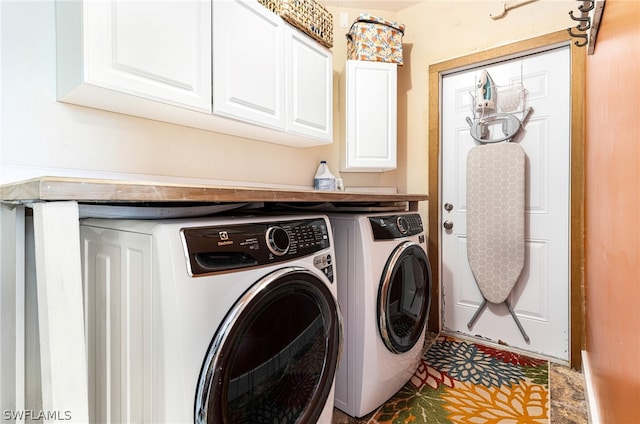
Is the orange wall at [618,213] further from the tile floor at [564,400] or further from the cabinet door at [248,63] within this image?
the cabinet door at [248,63]

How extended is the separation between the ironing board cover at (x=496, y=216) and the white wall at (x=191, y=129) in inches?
16.3

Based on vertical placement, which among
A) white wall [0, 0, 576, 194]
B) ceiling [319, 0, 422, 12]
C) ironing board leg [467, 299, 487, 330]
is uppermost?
ceiling [319, 0, 422, 12]

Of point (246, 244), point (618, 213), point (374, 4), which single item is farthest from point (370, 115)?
point (246, 244)

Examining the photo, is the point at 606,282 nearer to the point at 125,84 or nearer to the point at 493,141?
the point at 493,141

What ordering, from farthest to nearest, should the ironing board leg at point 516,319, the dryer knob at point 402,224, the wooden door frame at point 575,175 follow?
1. the ironing board leg at point 516,319
2. the wooden door frame at point 575,175
3. the dryer knob at point 402,224

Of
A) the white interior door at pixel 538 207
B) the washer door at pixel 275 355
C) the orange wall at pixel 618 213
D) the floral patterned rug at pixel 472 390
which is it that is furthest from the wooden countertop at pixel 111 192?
the white interior door at pixel 538 207

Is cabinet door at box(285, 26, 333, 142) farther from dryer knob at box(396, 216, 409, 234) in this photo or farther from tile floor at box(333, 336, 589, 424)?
tile floor at box(333, 336, 589, 424)

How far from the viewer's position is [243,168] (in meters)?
1.88

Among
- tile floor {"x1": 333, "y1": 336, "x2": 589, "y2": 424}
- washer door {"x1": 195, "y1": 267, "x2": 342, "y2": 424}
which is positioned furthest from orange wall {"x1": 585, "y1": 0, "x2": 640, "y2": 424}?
washer door {"x1": 195, "y1": 267, "x2": 342, "y2": 424}

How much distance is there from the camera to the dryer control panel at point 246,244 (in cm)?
75

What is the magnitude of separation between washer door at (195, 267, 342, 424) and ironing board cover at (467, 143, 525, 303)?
1.53 m

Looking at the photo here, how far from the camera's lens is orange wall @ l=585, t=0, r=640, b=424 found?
28.8 inches

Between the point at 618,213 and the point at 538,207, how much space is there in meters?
1.33

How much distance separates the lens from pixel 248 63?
152 cm
